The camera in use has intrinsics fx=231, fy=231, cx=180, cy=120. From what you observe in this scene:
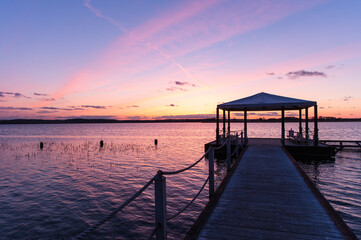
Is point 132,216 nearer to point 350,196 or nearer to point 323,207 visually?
point 323,207

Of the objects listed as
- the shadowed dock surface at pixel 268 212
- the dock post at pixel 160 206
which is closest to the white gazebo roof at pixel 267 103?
the shadowed dock surface at pixel 268 212

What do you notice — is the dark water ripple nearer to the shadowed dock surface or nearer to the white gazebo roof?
the shadowed dock surface

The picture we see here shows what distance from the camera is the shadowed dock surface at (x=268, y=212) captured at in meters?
4.19

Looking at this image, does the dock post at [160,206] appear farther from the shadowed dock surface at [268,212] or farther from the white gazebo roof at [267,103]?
the white gazebo roof at [267,103]

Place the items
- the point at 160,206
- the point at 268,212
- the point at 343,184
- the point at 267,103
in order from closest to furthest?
the point at 160,206
the point at 268,212
the point at 343,184
the point at 267,103

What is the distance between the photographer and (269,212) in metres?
5.09

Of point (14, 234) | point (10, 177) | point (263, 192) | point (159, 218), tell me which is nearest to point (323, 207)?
point (263, 192)

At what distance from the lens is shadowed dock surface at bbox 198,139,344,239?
419cm

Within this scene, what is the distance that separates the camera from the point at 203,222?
181 inches

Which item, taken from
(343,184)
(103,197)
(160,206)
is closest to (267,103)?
(343,184)

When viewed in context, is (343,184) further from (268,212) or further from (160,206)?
(160,206)

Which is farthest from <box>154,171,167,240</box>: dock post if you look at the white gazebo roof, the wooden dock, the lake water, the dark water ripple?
the white gazebo roof

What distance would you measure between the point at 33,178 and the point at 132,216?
9163 millimetres

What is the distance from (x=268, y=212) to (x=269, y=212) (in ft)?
0.07
